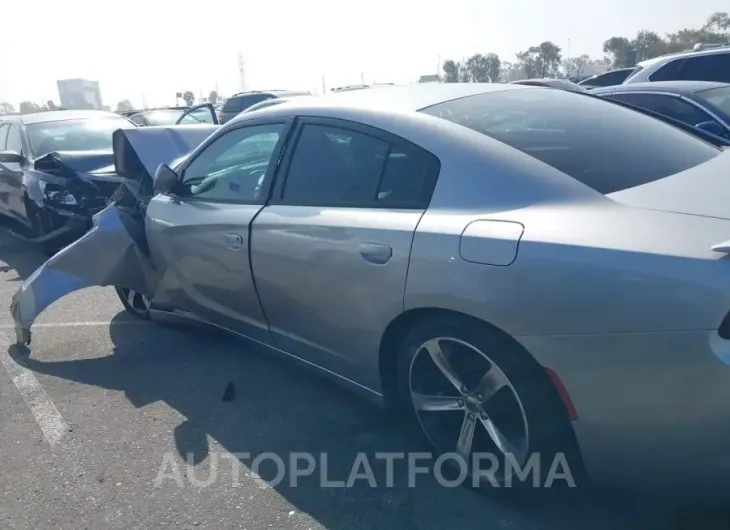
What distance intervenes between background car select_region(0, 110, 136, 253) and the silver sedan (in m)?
2.68

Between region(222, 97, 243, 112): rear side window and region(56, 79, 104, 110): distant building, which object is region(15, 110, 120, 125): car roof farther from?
region(56, 79, 104, 110): distant building

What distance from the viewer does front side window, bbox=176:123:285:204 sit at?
3.52 m

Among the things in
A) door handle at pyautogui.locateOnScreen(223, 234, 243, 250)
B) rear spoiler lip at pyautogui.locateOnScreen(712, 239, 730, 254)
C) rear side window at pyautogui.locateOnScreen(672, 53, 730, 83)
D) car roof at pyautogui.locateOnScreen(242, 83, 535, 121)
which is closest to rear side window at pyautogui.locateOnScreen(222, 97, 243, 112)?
rear side window at pyautogui.locateOnScreen(672, 53, 730, 83)

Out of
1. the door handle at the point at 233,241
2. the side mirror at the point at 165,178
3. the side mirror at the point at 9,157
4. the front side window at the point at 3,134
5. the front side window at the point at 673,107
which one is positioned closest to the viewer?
the door handle at the point at 233,241

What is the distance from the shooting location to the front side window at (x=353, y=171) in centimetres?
272

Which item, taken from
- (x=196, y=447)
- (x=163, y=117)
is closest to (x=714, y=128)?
(x=196, y=447)

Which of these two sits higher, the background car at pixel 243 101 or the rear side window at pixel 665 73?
the rear side window at pixel 665 73

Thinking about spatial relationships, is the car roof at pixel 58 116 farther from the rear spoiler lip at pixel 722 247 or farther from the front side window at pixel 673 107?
the rear spoiler lip at pixel 722 247

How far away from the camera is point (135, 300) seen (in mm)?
4984

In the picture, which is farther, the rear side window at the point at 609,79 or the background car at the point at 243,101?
the background car at the point at 243,101

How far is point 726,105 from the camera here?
19.8 ft

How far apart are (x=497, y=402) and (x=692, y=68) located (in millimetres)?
7422

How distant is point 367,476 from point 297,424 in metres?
0.60

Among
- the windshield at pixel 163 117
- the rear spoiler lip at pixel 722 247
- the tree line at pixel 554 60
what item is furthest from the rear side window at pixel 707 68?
the tree line at pixel 554 60
